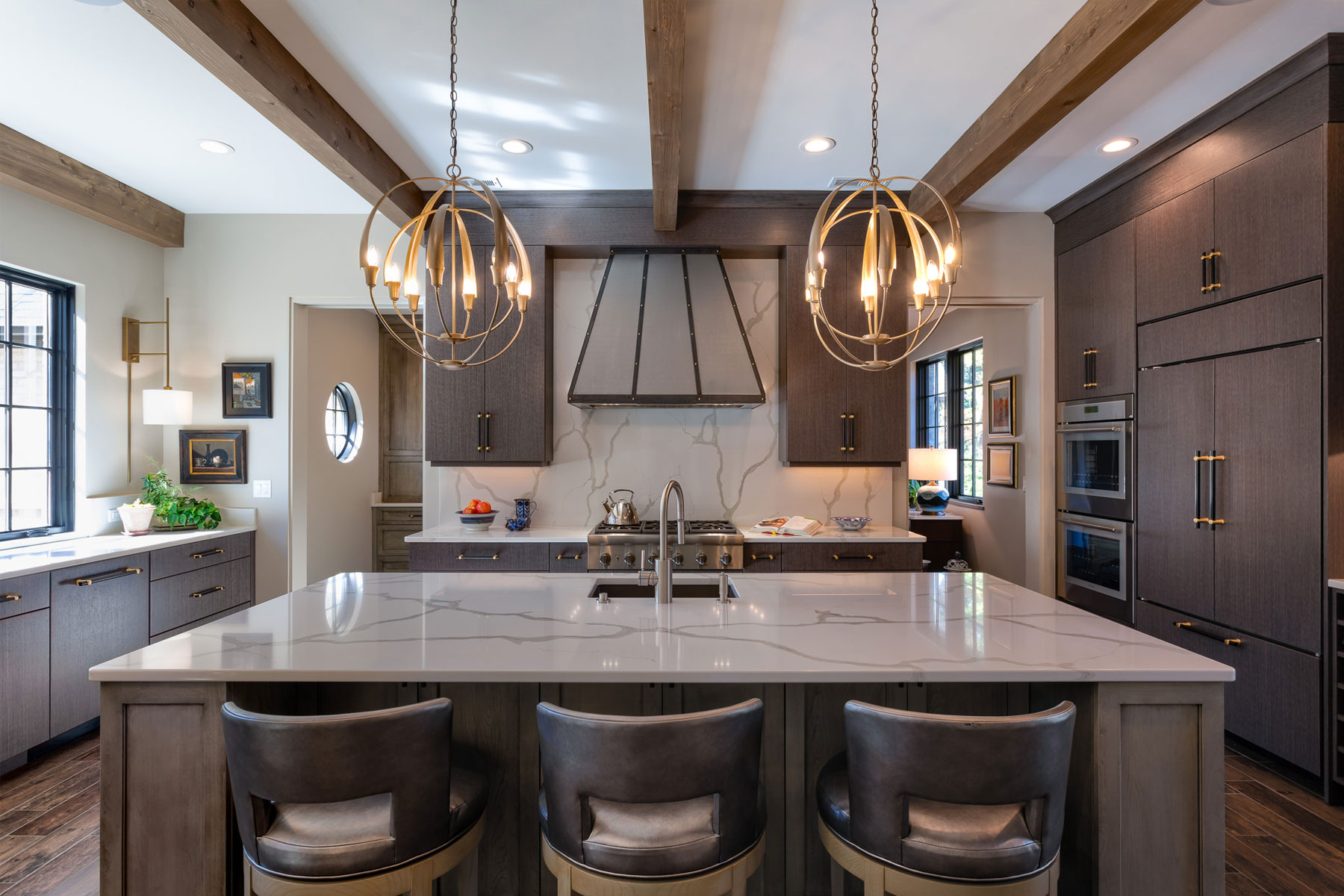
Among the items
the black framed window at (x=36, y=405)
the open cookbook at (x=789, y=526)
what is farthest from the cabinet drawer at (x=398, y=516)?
the open cookbook at (x=789, y=526)

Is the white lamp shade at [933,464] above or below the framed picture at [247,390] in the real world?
below

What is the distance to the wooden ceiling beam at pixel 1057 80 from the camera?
1.95 metres

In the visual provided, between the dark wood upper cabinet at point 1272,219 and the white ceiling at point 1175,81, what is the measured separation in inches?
12.9

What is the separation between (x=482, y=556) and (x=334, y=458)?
7.17ft

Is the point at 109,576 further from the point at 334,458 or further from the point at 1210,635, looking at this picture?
the point at 1210,635

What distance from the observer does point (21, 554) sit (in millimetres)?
3035

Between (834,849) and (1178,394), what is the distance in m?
2.83

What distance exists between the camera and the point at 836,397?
12.6 feet

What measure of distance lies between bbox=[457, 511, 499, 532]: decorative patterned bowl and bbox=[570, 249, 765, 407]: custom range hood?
2.71ft

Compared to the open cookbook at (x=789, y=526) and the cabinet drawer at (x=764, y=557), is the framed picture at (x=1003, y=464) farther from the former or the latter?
the cabinet drawer at (x=764, y=557)

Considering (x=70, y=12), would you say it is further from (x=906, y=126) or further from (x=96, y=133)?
(x=906, y=126)

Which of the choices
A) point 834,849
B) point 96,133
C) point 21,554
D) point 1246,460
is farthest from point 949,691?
point 96,133

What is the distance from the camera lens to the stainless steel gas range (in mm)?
3506

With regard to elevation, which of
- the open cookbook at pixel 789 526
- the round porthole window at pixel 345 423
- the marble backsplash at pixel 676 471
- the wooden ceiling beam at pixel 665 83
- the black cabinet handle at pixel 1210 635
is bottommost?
the black cabinet handle at pixel 1210 635
